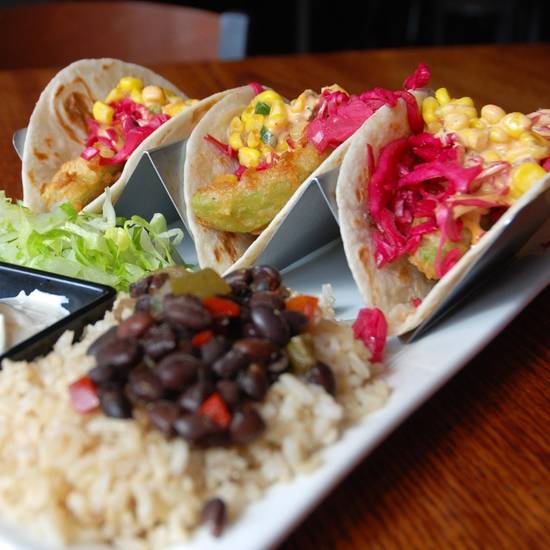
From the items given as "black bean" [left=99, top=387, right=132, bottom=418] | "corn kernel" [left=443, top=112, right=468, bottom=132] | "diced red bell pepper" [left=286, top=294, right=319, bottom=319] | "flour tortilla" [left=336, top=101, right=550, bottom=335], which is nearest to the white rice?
"black bean" [left=99, top=387, right=132, bottom=418]

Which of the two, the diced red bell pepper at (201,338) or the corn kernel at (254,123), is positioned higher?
the diced red bell pepper at (201,338)

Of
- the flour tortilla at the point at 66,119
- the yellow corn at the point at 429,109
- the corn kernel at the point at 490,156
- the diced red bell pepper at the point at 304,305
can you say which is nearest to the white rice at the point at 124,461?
the diced red bell pepper at the point at 304,305

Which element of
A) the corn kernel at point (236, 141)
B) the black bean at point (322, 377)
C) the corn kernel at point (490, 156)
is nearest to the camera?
the black bean at point (322, 377)

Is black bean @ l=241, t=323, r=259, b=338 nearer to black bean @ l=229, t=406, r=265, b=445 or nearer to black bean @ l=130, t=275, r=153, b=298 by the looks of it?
black bean @ l=229, t=406, r=265, b=445

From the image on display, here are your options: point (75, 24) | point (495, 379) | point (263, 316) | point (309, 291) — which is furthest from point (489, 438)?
point (75, 24)

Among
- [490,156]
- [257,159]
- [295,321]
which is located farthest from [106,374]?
[490,156]

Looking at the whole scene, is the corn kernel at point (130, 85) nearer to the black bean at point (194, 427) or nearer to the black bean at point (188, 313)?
the black bean at point (188, 313)

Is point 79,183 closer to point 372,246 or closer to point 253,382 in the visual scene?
point 372,246

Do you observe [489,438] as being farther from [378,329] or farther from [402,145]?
[402,145]
